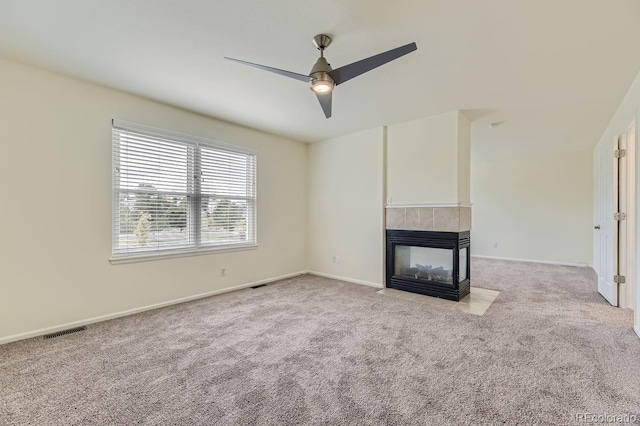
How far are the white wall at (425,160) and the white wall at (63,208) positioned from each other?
3.00 metres

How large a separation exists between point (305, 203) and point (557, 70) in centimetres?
400

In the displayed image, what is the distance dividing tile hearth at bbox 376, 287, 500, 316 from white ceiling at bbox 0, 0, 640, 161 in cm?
251

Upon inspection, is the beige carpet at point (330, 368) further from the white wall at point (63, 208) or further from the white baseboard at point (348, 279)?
the white baseboard at point (348, 279)

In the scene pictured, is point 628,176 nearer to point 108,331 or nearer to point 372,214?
point 372,214

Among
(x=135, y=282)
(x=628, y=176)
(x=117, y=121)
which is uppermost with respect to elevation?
(x=117, y=121)

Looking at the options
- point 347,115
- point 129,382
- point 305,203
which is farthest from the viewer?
point 305,203

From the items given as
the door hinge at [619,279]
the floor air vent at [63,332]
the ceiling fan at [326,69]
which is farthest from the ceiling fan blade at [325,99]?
the door hinge at [619,279]

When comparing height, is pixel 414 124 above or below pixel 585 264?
above

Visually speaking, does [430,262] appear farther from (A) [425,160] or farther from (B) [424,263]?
(A) [425,160]

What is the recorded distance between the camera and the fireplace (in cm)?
379

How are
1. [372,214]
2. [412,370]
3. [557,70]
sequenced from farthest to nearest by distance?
[372,214] → [557,70] → [412,370]

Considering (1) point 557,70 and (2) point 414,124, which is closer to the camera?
(1) point 557,70

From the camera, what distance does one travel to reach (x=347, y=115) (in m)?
3.95

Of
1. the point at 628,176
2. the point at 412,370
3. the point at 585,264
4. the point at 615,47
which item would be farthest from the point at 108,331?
the point at 585,264
